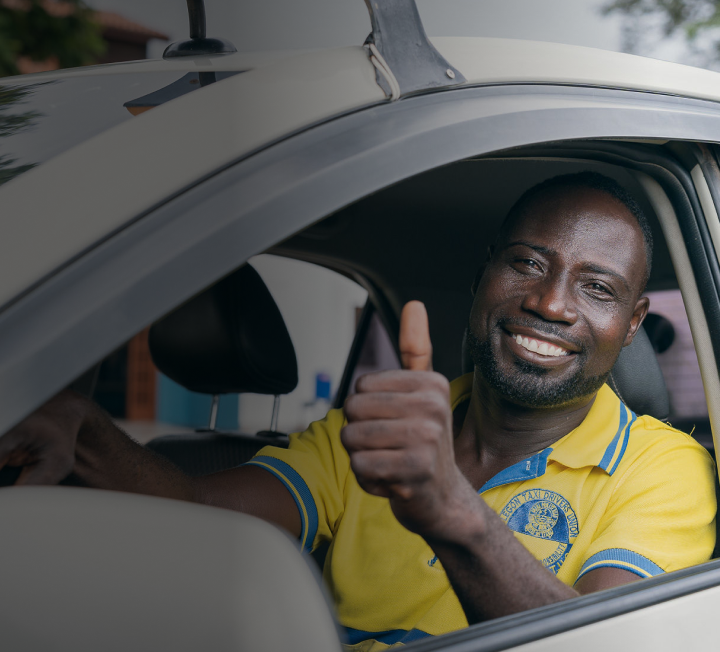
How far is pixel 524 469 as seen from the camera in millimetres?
1644

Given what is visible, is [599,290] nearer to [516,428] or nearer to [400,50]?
[516,428]

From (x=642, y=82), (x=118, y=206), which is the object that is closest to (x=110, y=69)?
(x=118, y=206)

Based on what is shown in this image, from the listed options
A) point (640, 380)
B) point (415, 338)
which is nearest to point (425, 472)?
point (415, 338)

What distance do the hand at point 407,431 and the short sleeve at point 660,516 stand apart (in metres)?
0.53

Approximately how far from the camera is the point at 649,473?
1.55 m

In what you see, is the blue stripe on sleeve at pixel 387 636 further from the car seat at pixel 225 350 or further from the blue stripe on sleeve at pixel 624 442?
the car seat at pixel 225 350

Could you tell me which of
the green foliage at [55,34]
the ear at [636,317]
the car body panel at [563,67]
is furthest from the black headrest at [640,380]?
the green foliage at [55,34]

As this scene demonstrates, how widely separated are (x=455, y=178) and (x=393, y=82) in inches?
49.9

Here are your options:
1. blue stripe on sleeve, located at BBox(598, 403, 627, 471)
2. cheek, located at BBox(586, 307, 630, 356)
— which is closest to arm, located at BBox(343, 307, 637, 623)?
blue stripe on sleeve, located at BBox(598, 403, 627, 471)

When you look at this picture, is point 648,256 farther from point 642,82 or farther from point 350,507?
point 350,507

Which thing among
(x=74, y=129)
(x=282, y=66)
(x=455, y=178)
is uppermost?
(x=455, y=178)

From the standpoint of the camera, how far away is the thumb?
95 cm

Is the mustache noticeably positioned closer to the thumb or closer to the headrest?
the headrest

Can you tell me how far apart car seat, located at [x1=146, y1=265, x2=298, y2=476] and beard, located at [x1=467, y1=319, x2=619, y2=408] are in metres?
0.63
